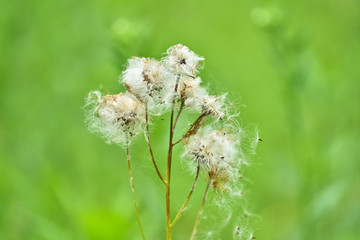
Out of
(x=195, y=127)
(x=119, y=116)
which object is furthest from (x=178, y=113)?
(x=119, y=116)

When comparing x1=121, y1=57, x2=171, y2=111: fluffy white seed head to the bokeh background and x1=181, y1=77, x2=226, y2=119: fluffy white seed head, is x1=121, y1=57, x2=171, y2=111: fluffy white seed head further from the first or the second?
the bokeh background

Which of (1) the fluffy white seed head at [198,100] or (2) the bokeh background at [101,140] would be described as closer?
(1) the fluffy white seed head at [198,100]

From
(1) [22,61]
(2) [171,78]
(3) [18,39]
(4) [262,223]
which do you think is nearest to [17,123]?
(1) [22,61]

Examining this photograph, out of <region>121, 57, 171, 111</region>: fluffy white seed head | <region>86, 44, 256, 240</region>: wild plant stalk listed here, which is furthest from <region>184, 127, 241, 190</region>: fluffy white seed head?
<region>121, 57, 171, 111</region>: fluffy white seed head

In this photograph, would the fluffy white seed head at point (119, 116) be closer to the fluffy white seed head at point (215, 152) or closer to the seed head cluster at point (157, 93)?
the seed head cluster at point (157, 93)

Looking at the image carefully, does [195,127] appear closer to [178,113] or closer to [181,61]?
[178,113]

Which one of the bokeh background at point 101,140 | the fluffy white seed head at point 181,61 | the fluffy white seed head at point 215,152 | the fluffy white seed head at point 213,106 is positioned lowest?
the fluffy white seed head at point 215,152

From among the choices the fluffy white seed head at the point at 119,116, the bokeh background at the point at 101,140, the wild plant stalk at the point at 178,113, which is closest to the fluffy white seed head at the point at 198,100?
the wild plant stalk at the point at 178,113
